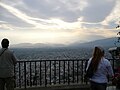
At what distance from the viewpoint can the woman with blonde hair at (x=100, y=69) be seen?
752 centimetres

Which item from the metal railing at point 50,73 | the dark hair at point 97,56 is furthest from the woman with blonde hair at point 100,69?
the metal railing at point 50,73

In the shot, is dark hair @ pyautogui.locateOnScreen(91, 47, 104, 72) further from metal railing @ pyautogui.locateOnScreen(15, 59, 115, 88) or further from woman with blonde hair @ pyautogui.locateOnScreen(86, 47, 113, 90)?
metal railing @ pyautogui.locateOnScreen(15, 59, 115, 88)

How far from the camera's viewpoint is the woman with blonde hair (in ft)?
24.7

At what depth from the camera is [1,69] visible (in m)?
8.45

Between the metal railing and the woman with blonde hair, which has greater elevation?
the woman with blonde hair

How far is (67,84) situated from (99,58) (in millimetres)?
4797

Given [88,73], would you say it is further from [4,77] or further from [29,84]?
[29,84]

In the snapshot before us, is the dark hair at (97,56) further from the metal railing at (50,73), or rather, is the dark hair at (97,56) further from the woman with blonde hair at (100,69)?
the metal railing at (50,73)

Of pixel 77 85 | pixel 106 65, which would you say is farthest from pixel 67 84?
pixel 106 65

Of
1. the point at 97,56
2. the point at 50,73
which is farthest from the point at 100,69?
the point at 50,73

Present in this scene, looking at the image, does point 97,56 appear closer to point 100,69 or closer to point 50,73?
point 100,69

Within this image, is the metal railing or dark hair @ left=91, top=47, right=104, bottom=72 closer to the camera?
dark hair @ left=91, top=47, right=104, bottom=72

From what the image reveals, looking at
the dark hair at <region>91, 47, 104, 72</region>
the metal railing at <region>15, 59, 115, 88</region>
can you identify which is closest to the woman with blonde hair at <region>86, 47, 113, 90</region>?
the dark hair at <region>91, 47, 104, 72</region>

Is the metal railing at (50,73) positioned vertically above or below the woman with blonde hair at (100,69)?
below
